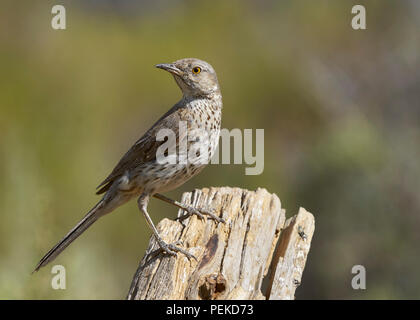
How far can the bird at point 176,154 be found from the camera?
4.92 meters

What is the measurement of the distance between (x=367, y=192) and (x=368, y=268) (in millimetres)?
1091

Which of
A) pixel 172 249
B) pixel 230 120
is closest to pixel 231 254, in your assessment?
pixel 172 249

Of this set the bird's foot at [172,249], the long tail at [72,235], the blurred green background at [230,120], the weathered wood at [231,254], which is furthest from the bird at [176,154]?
the blurred green background at [230,120]

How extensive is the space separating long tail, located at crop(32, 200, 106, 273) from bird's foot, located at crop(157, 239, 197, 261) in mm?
962

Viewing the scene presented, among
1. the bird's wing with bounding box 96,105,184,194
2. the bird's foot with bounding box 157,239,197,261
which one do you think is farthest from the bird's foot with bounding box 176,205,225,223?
the bird's wing with bounding box 96,105,184,194

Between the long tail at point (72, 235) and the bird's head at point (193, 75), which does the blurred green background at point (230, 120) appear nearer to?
the long tail at point (72, 235)

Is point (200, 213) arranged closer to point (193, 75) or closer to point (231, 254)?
point (231, 254)

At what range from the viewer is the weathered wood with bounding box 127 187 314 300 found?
148 inches

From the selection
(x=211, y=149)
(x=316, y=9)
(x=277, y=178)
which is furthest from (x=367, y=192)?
(x=316, y=9)

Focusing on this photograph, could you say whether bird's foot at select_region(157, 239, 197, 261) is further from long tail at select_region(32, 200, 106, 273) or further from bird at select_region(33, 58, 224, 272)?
long tail at select_region(32, 200, 106, 273)

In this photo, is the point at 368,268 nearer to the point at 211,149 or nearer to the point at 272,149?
the point at 211,149

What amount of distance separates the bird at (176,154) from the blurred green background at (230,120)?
0.81m

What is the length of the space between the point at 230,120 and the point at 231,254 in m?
7.92

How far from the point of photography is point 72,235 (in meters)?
4.91
